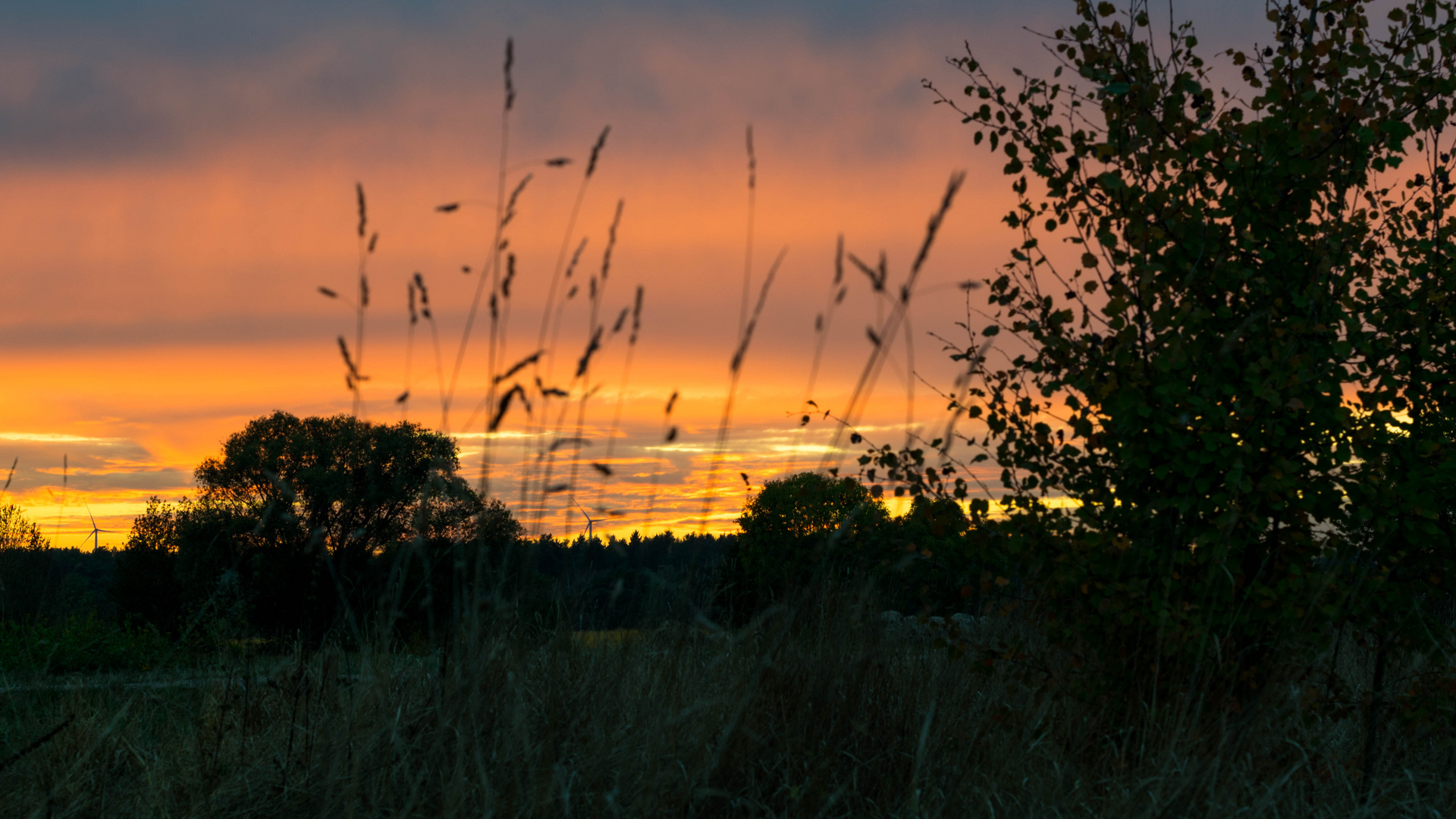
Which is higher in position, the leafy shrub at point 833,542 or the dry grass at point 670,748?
the leafy shrub at point 833,542

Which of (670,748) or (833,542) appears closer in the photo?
(833,542)

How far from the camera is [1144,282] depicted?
12.1 feet

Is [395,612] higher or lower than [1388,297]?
lower

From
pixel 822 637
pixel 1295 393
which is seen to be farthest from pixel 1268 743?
pixel 822 637

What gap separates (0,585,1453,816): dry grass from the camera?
9.58ft

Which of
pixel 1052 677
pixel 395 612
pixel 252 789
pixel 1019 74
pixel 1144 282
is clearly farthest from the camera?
pixel 1019 74

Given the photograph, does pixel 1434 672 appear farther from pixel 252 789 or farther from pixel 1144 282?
pixel 252 789

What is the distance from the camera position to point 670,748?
3.16 m

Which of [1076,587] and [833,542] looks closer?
[833,542]

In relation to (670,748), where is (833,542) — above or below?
→ above

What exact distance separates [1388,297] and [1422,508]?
42.4 inches

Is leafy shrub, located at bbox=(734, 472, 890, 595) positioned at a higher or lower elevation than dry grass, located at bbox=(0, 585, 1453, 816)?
higher

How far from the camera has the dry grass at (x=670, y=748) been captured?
9.58 ft

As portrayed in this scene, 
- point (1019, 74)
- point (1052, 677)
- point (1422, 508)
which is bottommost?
point (1052, 677)
